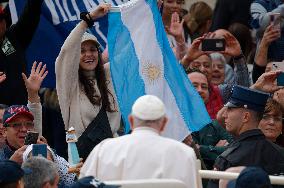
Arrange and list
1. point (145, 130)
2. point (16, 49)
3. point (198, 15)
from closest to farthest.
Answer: point (145, 130), point (16, 49), point (198, 15)

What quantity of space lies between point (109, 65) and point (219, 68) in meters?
2.76

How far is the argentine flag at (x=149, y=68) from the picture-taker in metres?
12.9

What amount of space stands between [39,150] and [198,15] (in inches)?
271

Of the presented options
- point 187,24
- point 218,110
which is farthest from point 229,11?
point 218,110

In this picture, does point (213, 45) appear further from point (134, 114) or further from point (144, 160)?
point (144, 160)

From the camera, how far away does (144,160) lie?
32.3ft

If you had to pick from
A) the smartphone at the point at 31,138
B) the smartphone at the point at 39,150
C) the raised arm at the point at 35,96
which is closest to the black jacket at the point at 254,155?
the smartphone at the point at 39,150

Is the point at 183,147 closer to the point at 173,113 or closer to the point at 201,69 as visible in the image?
the point at 173,113

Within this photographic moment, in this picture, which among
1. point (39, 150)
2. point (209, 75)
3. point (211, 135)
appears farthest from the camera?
point (209, 75)

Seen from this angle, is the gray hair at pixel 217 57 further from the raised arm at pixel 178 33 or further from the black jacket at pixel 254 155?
the black jacket at pixel 254 155

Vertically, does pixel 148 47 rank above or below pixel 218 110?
above

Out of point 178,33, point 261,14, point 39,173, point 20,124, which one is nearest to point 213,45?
point 178,33

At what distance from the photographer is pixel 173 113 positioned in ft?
42.8

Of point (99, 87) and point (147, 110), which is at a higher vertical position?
point (147, 110)
